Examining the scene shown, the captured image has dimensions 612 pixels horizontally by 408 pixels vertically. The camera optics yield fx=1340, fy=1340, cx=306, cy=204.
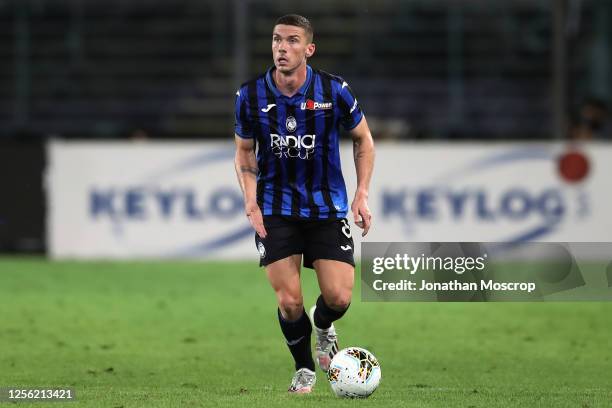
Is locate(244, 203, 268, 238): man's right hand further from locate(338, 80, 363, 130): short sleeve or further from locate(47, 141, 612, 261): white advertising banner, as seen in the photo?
locate(47, 141, 612, 261): white advertising banner

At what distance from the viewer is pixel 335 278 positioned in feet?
25.2

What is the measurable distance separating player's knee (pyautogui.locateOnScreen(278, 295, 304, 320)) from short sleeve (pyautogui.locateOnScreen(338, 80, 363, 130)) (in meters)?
1.04

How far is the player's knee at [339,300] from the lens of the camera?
25.3ft

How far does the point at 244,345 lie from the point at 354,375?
330cm

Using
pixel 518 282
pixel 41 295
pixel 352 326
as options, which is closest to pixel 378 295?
pixel 518 282

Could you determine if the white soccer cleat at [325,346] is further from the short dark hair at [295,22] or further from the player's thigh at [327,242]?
the short dark hair at [295,22]

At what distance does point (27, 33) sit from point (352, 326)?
1333 cm

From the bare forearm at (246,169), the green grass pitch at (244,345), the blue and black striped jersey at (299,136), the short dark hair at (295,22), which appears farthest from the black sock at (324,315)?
the short dark hair at (295,22)

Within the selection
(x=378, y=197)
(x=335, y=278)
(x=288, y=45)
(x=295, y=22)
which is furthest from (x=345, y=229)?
(x=378, y=197)

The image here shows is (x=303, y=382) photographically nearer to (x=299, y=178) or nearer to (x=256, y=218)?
(x=256, y=218)

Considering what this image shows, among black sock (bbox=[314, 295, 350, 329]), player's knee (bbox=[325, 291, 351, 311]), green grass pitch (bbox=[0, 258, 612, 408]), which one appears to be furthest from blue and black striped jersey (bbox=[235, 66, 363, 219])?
green grass pitch (bbox=[0, 258, 612, 408])

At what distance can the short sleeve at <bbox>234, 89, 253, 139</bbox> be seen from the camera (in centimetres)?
765

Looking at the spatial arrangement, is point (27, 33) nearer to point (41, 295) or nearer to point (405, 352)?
point (41, 295)

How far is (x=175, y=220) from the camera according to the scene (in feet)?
57.3
